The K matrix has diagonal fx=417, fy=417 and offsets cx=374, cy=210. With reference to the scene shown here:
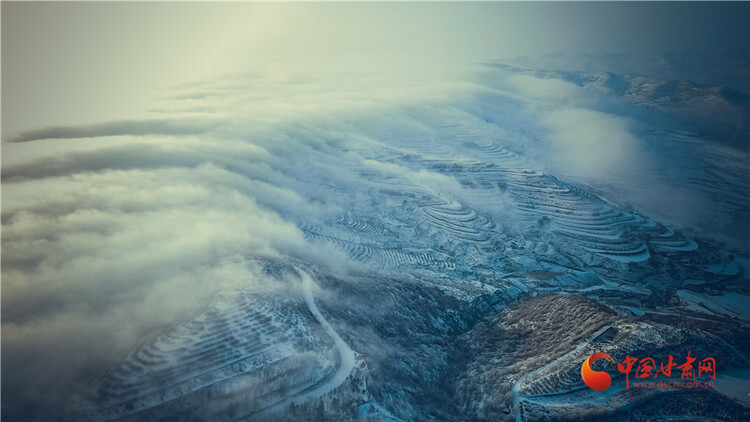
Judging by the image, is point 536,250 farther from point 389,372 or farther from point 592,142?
point 592,142

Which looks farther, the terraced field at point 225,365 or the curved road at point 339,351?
the curved road at point 339,351

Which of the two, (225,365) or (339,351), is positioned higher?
(225,365)

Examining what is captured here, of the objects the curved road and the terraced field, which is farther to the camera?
the curved road

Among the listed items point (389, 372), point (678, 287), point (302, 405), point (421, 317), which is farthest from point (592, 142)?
point (302, 405)

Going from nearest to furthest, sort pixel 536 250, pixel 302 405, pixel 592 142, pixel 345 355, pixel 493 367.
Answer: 1. pixel 302 405
2. pixel 345 355
3. pixel 493 367
4. pixel 536 250
5. pixel 592 142

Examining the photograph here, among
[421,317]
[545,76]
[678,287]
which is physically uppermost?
[545,76]

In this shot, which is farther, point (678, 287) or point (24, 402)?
point (678, 287)

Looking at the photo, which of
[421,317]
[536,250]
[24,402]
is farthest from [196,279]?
[536,250]

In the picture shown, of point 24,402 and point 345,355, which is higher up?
point 24,402

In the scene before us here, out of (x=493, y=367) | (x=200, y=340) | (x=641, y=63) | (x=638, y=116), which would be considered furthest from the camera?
(x=641, y=63)

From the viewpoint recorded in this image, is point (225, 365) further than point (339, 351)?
No

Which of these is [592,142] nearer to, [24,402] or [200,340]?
[200,340]
